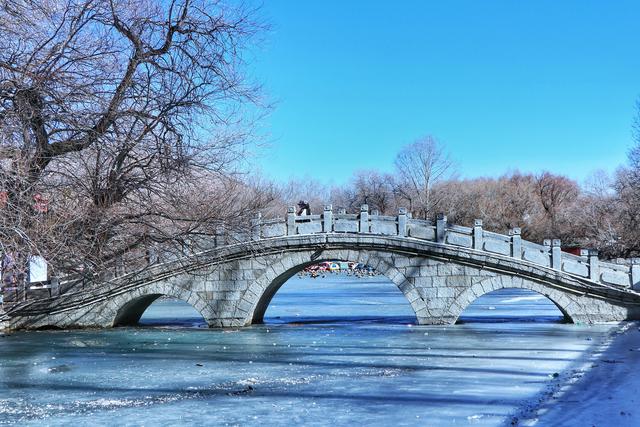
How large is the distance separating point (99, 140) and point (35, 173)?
895 mm

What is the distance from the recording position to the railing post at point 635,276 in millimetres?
15336

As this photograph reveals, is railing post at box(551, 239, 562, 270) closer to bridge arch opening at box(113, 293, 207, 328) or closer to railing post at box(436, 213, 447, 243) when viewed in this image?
railing post at box(436, 213, 447, 243)

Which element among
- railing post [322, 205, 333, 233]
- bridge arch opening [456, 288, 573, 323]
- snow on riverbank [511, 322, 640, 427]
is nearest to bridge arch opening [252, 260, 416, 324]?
railing post [322, 205, 333, 233]

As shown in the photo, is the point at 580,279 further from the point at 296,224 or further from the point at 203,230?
the point at 203,230

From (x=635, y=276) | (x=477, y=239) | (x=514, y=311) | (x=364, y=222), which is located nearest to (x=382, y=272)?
(x=364, y=222)

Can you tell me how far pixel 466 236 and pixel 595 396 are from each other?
861 cm

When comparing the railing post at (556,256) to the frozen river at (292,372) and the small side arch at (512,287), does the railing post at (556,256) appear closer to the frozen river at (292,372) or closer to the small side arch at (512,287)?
the small side arch at (512,287)

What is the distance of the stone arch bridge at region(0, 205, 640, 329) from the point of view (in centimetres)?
1563

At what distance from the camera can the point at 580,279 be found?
15492mm

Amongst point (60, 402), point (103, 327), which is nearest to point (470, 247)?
point (103, 327)

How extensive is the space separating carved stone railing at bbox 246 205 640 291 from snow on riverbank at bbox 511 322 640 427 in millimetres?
4331

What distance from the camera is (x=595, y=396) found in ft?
25.9

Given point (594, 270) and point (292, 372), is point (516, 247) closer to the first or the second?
point (594, 270)

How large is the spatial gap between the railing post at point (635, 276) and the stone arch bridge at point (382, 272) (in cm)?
2
